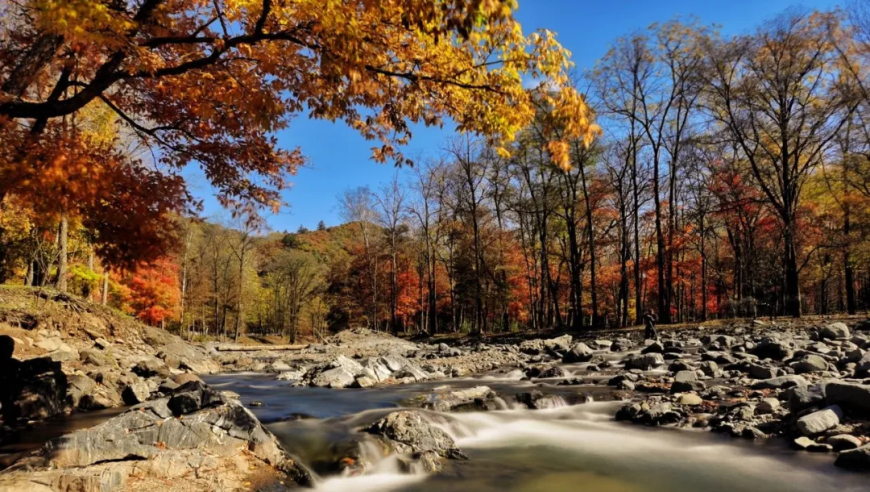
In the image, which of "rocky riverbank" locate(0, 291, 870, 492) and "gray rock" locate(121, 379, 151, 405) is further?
"gray rock" locate(121, 379, 151, 405)

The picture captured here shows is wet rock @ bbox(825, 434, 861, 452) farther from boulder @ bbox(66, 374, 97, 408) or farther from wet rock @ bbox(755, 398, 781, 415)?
boulder @ bbox(66, 374, 97, 408)

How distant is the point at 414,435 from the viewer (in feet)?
19.6

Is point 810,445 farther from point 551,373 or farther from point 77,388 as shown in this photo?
point 77,388

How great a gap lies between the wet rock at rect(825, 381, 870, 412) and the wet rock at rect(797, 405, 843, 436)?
29 cm

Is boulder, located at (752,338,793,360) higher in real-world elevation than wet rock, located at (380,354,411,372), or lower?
higher

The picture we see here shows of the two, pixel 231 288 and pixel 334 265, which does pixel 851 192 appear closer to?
pixel 334 265

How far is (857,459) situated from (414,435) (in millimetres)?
4854

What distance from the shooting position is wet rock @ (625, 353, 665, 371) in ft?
36.1

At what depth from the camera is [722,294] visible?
36.8 metres

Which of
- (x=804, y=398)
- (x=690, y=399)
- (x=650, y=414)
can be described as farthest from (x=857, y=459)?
(x=690, y=399)

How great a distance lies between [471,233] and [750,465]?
3035 cm

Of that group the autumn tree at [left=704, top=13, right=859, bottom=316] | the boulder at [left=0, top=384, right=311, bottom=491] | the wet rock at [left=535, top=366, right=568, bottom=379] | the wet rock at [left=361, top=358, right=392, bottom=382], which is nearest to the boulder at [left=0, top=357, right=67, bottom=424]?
Result: the boulder at [left=0, top=384, right=311, bottom=491]

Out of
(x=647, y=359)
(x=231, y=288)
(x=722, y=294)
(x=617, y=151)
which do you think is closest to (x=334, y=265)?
(x=231, y=288)

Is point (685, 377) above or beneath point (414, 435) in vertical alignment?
above
